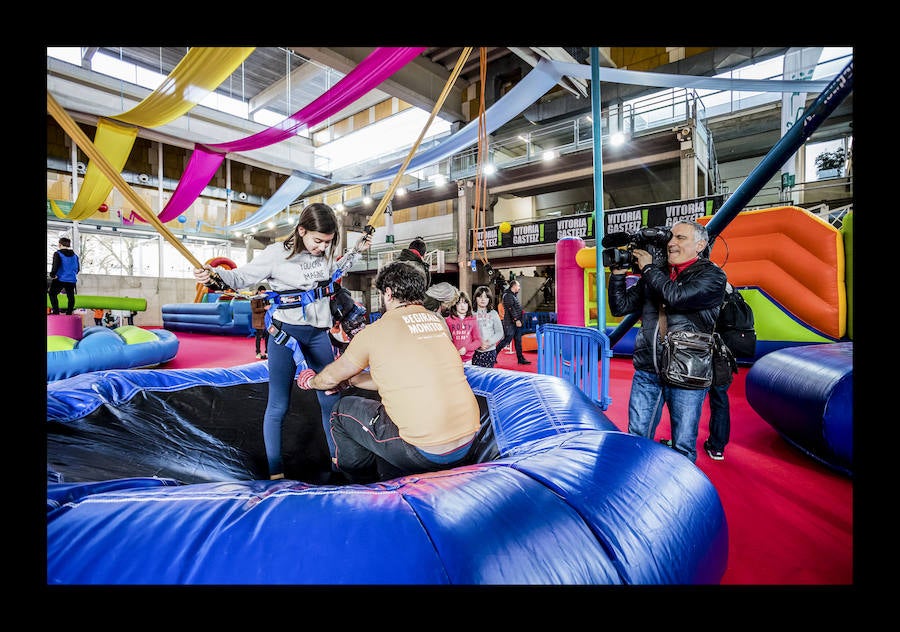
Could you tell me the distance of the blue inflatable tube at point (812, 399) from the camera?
1.71m

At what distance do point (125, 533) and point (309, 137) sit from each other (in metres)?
16.4

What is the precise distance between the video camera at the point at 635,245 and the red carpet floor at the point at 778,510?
101cm

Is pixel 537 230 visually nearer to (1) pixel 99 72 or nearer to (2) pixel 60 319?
(2) pixel 60 319

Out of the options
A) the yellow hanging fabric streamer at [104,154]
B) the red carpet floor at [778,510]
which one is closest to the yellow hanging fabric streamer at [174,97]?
the yellow hanging fabric streamer at [104,154]

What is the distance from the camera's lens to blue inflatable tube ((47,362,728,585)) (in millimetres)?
716

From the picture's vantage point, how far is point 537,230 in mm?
9859

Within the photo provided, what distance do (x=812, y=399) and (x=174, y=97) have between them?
4800mm

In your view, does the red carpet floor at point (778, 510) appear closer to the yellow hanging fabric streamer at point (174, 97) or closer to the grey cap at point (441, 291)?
the grey cap at point (441, 291)

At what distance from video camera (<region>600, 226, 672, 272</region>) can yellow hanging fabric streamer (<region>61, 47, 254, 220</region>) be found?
242cm

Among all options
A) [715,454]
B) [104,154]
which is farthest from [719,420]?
[104,154]

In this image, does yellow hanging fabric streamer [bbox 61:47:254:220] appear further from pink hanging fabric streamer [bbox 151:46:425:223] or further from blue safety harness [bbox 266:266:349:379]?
blue safety harness [bbox 266:266:349:379]

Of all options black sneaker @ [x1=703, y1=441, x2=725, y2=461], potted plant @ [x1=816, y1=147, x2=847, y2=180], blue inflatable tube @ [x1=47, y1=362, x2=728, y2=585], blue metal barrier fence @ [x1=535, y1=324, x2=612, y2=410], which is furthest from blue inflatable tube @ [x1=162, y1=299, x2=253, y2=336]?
potted plant @ [x1=816, y1=147, x2=847, y2=180]
